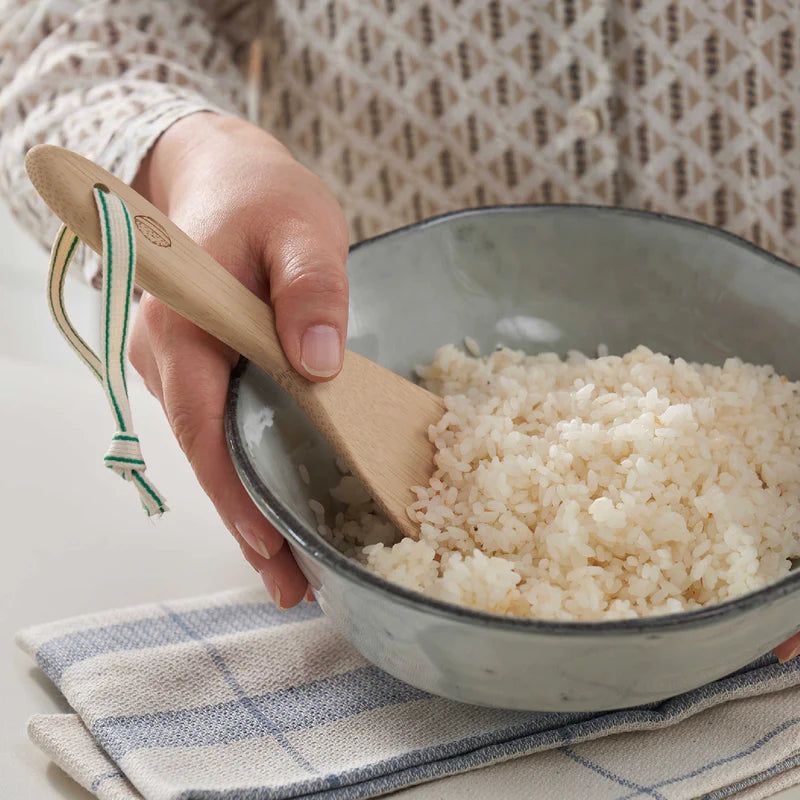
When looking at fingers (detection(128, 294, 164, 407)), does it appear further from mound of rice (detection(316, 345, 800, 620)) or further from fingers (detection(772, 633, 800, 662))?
fingers (detection(772, 633, 800, 662))

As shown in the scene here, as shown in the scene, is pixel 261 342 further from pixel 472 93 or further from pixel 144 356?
pixel 472 93

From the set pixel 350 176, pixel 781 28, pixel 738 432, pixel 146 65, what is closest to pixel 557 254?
pixel 738 432

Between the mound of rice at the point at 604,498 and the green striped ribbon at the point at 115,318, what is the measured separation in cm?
24

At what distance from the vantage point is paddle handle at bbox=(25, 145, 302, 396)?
2.53 feet

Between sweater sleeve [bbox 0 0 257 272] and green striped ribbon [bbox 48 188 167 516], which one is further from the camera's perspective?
sweater sleeve [bbox 0 0 257 272]

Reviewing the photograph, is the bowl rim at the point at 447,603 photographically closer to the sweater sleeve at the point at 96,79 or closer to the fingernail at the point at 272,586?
the fingernail at the point at 272,586

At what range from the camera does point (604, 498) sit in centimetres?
87

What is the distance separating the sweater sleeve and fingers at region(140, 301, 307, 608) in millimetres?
424

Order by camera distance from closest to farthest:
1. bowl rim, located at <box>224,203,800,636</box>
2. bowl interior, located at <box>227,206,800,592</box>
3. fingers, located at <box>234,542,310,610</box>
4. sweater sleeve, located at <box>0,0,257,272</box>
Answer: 1. bowl rim, located at <box>224,203,800,636</box>
2. fingers, located at <box>234,542,310,610</box>
3. bowl interior, located at <box>227,206,800,592</box>
4. sweater sleeve, located at <box>0,0,257,272</box>

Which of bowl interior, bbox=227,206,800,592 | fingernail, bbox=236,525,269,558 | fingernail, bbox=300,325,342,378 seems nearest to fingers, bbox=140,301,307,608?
fingernail, bbox=236,525,269,558

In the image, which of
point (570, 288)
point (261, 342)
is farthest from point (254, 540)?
point (570, 288)

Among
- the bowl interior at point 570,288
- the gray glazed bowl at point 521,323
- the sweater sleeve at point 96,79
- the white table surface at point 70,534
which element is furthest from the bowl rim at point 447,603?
the sweater sleeve at point 96,79

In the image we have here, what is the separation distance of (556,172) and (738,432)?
74 centimetres

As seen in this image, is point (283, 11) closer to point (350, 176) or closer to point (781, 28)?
point (350, 176)
